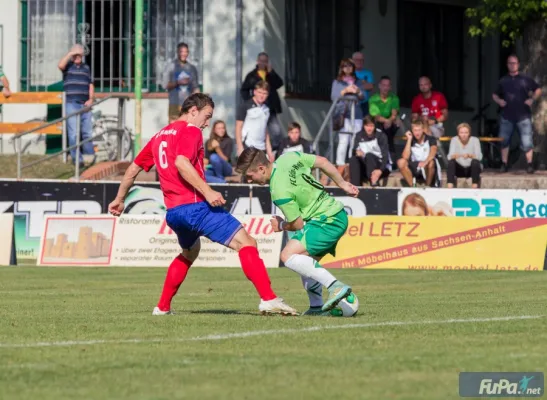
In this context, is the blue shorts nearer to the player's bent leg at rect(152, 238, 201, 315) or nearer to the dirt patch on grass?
the player's bent leg at rect(152, 238, 201, 315)

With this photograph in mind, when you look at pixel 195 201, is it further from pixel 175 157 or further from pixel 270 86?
pixel 270 86

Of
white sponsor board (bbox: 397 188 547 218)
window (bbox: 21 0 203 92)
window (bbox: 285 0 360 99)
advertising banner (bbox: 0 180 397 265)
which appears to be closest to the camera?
white sponsor board (bbox: 397 188 547 218)

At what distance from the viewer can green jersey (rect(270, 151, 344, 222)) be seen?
439 inches

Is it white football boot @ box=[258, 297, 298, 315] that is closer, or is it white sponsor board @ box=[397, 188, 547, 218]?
white football boot @ box=[258, 297, 298, 315]

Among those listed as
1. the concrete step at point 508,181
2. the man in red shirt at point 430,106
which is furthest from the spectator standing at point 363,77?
the concrete step at point 508,181

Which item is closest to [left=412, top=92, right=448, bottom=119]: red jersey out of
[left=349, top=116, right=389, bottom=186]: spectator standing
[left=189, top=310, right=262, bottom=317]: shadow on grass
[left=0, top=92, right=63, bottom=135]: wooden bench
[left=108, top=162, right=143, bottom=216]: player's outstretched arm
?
[left=349, top=116, right=389, bottom=186]: spectator standing

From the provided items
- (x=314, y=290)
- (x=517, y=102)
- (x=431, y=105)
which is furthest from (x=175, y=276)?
(x=431, y=105)

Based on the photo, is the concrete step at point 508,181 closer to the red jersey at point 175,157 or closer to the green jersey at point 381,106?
the green jersey at point 381,106

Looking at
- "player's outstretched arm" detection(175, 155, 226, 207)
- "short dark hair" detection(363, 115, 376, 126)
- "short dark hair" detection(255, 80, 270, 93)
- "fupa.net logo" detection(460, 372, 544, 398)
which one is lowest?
"fupa.net logo" detection(460, 372, 544, 398)

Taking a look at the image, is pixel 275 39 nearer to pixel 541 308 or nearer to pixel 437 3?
pixel 437 3

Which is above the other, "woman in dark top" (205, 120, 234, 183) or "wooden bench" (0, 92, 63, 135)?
"wooden bench" (0, 92, 63, 135)

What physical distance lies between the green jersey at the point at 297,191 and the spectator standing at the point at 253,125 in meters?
13.6

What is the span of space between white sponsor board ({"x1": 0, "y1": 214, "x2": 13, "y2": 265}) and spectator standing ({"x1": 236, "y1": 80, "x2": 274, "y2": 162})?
4.68 metres

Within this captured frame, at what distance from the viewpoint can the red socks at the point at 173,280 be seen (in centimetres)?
1166
